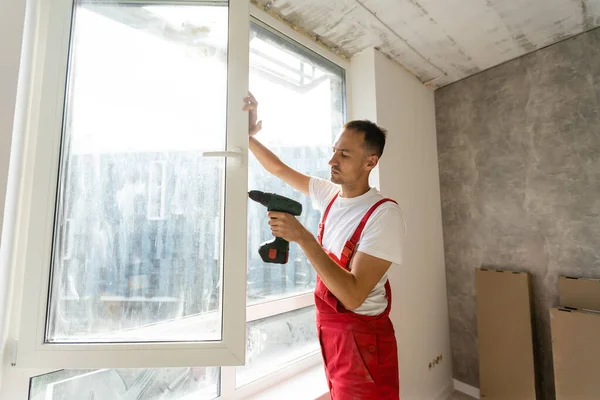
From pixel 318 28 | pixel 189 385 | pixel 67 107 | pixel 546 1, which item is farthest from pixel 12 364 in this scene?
pixel 546 1

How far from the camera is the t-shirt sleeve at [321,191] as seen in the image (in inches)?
→ 55.3

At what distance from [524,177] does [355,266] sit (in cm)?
174

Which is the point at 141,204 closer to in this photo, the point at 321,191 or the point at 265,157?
the point at 265,157

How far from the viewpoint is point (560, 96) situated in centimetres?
181

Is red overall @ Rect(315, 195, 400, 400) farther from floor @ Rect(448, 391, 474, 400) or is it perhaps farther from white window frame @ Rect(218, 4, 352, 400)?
floor @ Rect(448, 391, 474, 400)

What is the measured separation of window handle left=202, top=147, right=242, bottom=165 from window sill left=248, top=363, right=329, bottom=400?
3.93ft

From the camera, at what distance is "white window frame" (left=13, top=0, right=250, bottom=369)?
0.82 m

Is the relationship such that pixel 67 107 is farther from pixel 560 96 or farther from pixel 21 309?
pixel 560 96

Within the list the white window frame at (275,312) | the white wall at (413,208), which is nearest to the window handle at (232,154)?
the white window frame at (275,312)

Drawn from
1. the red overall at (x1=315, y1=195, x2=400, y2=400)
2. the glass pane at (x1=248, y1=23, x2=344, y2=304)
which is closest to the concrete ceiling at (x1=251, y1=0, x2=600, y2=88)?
the glass pane at (x1=248, y1=23, x2=344, y2=304)

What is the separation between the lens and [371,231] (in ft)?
3.49

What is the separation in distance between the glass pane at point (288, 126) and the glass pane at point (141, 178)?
18.9 inches

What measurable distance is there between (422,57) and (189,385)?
2472 mm

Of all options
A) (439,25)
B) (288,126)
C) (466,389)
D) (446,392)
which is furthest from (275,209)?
(466,389)
